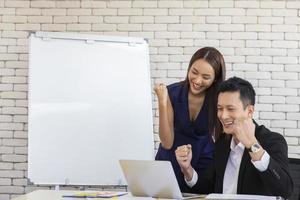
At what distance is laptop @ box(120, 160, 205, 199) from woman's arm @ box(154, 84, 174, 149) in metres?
→ 0.56

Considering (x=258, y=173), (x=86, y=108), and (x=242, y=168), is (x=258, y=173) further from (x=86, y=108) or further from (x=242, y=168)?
(x=86, y=108)

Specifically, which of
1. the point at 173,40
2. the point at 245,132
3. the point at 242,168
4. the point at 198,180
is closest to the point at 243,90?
the point at 245,132

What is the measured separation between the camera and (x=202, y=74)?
2584 millimetres

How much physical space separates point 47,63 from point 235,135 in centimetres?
185

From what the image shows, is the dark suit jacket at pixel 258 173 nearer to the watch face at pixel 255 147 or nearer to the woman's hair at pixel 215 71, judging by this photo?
the watch face at pixel 255 147

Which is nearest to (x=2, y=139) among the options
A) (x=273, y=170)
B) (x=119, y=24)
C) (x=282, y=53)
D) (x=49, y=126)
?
(x=49, y=126)

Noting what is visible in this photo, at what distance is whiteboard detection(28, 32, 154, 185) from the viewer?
3.49 meters

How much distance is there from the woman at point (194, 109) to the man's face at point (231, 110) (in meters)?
0.50

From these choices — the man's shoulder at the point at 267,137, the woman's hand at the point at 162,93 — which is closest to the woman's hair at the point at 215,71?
the woman's hand at the point at 162,93

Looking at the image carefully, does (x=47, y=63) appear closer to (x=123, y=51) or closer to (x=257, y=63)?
(x=123, y=51)

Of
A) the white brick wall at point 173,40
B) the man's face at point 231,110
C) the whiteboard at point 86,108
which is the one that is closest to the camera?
the man's face at point 231,110

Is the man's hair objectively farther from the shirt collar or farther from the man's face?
the shirt collar

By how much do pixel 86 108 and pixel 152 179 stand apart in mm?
1617

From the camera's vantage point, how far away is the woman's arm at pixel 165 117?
2.63 m
